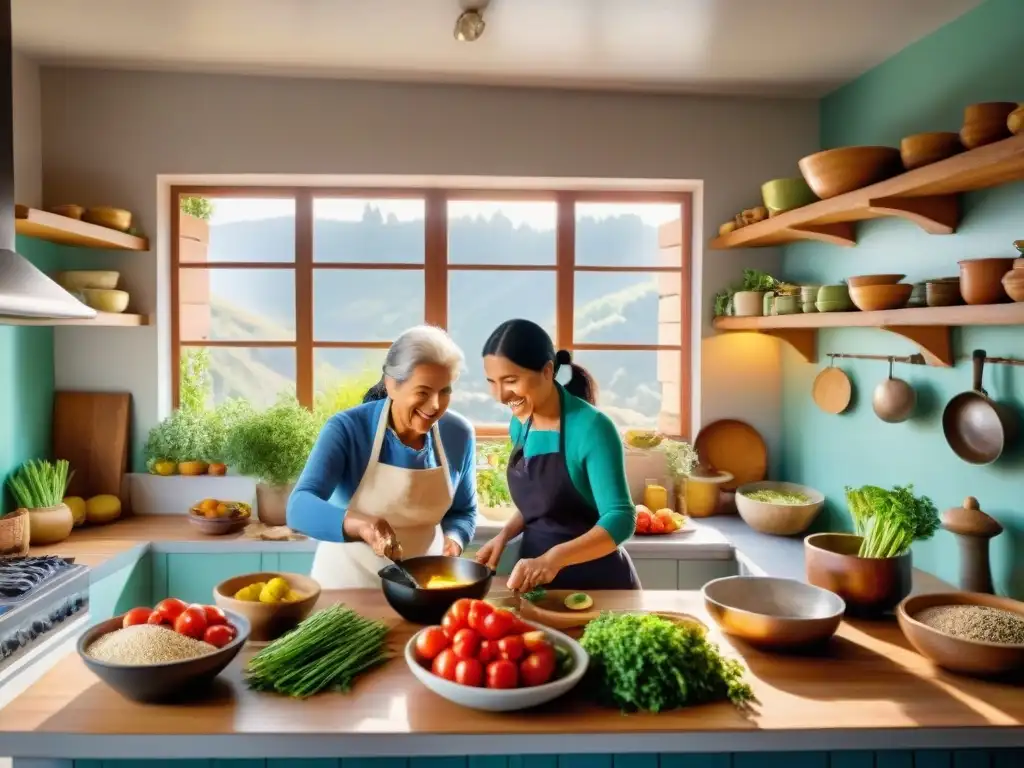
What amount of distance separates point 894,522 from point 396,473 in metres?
1.46

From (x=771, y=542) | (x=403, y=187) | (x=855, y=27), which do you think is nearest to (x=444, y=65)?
(x=403, y=187)

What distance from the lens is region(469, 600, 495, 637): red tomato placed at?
1729mm

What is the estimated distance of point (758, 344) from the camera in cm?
438

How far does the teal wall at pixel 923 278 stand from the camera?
8.99 ft

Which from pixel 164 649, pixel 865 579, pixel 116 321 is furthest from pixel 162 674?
pixel 116 321

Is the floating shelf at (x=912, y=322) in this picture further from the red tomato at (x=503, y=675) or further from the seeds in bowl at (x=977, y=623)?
the red tomato at (x=503, y=675)

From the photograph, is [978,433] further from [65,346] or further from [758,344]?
[65,346]

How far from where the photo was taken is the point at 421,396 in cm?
248

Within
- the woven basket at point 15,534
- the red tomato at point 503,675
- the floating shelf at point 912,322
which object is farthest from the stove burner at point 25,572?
the floating shelf at point 912,322

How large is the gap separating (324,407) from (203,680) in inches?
104

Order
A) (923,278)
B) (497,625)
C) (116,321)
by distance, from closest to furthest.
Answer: (497,625), (923,278), (116,321)

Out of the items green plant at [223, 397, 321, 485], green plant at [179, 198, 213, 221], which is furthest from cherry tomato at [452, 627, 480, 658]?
green plant at [179, 198, 213, 221]

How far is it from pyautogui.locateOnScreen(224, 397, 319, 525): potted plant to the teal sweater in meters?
1.65

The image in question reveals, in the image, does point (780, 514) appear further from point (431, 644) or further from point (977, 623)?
point (431, 644)
